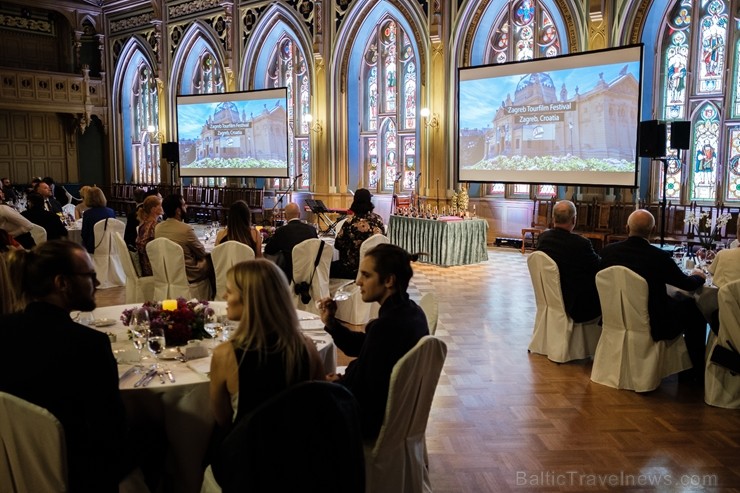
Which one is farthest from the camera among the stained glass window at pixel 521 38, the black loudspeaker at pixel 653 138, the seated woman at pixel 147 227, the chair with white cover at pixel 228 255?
the stained glass window at pixel 521 38

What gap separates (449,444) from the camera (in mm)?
3705

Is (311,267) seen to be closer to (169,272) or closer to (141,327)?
(169,272)

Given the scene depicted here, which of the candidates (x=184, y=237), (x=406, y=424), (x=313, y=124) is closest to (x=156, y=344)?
(x=406, y=424)

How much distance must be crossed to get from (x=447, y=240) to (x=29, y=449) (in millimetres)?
8106

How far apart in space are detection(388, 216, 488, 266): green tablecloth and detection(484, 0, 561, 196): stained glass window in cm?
239

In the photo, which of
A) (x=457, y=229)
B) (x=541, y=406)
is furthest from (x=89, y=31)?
(x=541, y=406)

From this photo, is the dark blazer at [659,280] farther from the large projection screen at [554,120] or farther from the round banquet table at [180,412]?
the large projection screen at [554,120]

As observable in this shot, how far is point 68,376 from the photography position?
217 centimetres

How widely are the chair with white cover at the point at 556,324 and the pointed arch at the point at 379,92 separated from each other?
328 inches

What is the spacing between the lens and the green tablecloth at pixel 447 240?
32.5ft

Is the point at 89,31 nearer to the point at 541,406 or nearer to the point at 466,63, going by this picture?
the point at 466,63

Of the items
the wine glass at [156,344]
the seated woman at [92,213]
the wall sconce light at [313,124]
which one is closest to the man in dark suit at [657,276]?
the wine glass at [156,344]

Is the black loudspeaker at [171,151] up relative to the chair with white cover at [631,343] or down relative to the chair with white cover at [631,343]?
up

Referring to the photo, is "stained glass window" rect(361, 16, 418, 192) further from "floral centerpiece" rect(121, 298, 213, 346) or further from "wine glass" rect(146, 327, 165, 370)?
"wine glass" rect(146, 327, 165, 370)
